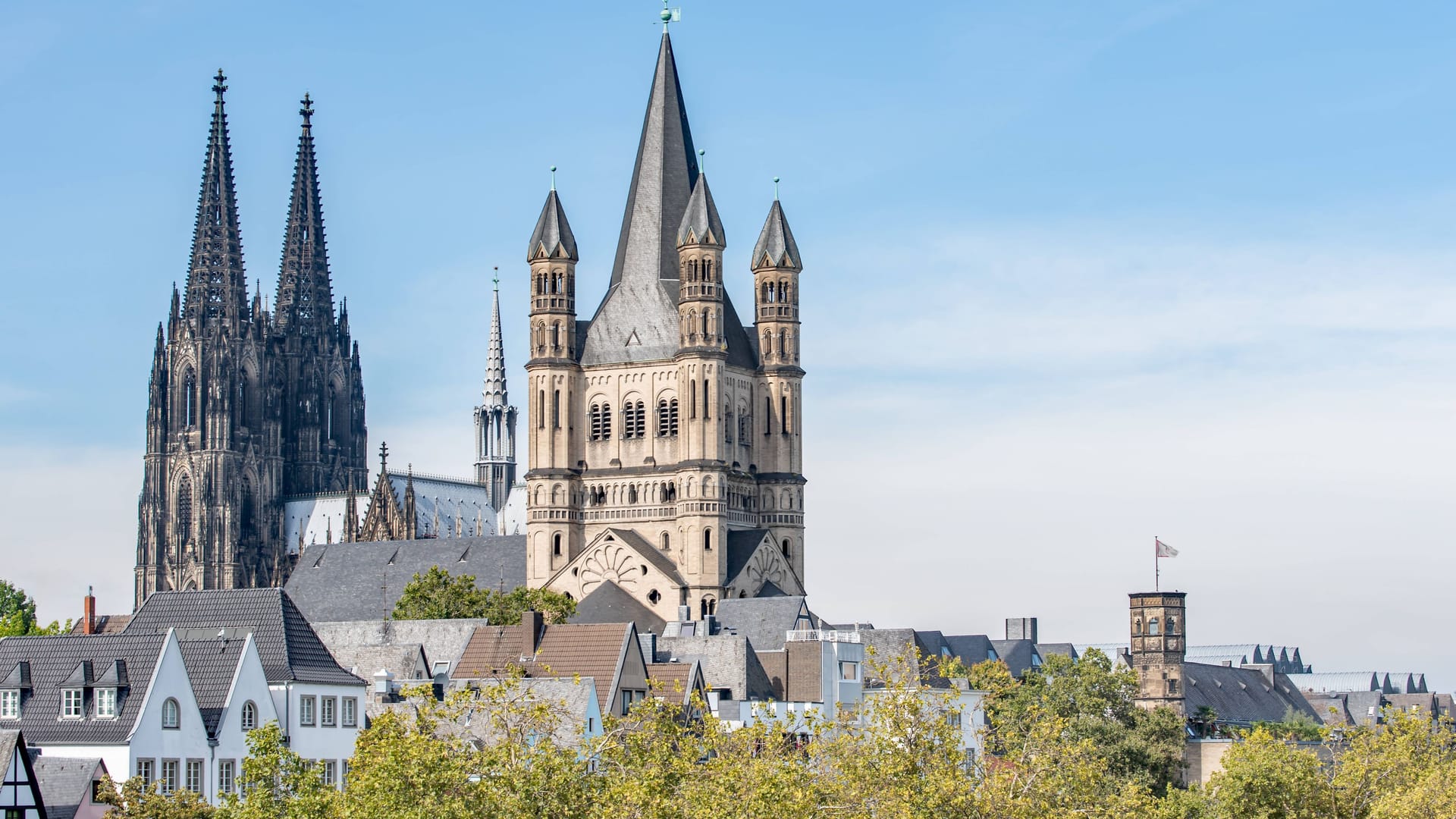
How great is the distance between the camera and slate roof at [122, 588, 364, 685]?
81.2 meters

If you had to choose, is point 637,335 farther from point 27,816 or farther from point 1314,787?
point 27,816

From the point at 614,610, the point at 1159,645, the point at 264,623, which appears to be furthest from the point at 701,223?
the point at 264,623

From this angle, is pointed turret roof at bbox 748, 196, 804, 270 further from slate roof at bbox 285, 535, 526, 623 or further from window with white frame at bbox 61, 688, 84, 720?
window with white frame at bbox 61, 688, 84, 720

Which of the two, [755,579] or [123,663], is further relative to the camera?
[755,579]

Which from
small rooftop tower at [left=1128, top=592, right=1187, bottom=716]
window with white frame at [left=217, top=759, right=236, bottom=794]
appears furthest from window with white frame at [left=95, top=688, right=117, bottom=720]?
small rooftop tower at [left=1128, top=592, right=1187, bottom=716]

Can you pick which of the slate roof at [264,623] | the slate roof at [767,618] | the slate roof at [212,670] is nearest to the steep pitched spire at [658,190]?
the slate roof at [767,618]

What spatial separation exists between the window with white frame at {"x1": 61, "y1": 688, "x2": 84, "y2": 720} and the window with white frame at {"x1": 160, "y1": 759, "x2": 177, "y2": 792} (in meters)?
2.79

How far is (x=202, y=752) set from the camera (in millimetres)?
75312

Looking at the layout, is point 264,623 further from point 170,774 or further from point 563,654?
point 563,654

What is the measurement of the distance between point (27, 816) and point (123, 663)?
850 centimetres

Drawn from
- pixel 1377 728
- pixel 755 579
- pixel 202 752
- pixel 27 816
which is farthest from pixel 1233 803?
pixel 755 579

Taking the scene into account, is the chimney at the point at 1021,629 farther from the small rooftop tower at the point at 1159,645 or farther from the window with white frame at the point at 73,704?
the window with white frame at the point at 73,704

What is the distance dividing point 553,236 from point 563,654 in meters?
61.3

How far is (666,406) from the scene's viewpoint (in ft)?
494
